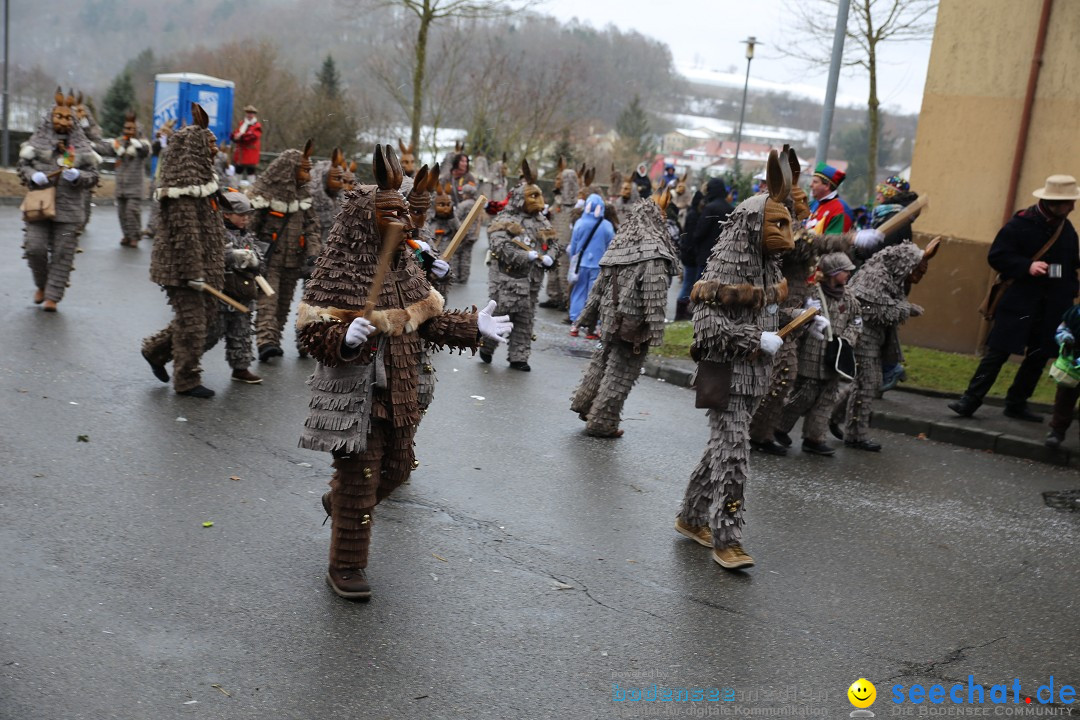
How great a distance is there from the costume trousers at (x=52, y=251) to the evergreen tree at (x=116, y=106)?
29.8m

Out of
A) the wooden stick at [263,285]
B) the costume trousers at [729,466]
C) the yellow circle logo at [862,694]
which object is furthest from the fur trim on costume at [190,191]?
the yellow circle logo at [862,694]

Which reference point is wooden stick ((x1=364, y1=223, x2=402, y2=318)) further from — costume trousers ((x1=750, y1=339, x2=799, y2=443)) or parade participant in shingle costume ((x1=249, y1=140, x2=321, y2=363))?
parade participant in shingle costume ((x1=249, y1=140, x2=321, y2=363))

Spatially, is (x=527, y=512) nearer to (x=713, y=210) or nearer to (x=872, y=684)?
(x=872, y=684)

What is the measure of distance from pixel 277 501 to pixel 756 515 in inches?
119

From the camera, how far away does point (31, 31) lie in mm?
102000

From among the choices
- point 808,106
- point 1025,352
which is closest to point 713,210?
point 1025,352

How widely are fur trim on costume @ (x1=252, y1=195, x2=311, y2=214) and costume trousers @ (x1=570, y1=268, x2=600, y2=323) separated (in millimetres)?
4844

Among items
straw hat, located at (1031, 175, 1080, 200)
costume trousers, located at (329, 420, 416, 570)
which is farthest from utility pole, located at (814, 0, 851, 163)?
costume trousers, located at (329, 420, 416, 570)

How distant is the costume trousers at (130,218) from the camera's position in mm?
18344

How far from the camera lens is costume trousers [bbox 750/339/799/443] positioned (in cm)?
830

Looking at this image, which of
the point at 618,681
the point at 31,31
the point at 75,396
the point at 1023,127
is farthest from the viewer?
the point at 31,31

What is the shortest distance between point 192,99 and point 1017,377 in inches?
998

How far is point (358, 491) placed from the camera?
520 centimetres

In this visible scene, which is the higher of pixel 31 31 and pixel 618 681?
pixel 31 31
